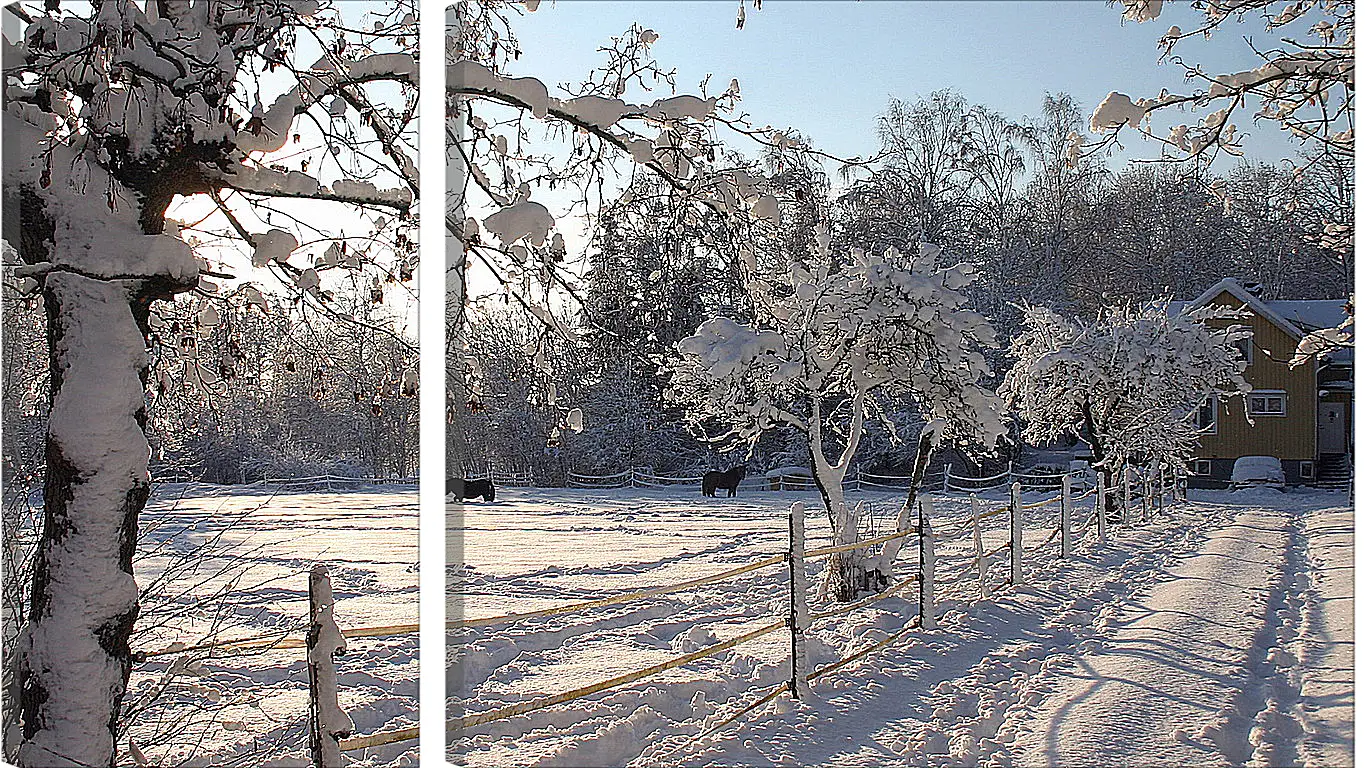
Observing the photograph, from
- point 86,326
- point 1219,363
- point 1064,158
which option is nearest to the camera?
point 1219,363

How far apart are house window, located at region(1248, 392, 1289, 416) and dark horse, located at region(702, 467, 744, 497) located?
1.32 meters

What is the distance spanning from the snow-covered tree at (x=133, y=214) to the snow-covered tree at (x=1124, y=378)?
4.75 feet

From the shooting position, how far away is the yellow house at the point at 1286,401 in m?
1.69

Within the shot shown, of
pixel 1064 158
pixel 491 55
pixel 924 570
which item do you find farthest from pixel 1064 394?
pixel 491 55

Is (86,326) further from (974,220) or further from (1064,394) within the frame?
(1064,394)

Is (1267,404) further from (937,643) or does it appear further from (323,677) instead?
(323,677)

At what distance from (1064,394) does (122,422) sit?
2.17 metres

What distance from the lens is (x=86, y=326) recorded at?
2445mm

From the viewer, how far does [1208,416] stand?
188cm

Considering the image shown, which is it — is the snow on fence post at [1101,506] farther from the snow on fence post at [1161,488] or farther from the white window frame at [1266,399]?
the white window frame at [1266,399]

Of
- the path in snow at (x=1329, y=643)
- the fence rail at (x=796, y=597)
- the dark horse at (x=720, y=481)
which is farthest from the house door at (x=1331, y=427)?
the dark horse at (x=720, y=481)

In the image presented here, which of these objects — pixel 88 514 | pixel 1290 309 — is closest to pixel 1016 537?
pixel 1290 309

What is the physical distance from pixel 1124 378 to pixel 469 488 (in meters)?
1.61

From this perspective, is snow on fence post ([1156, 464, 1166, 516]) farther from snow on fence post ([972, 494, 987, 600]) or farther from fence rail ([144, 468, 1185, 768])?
snow on fence post ([972, 494, 987, 600])
